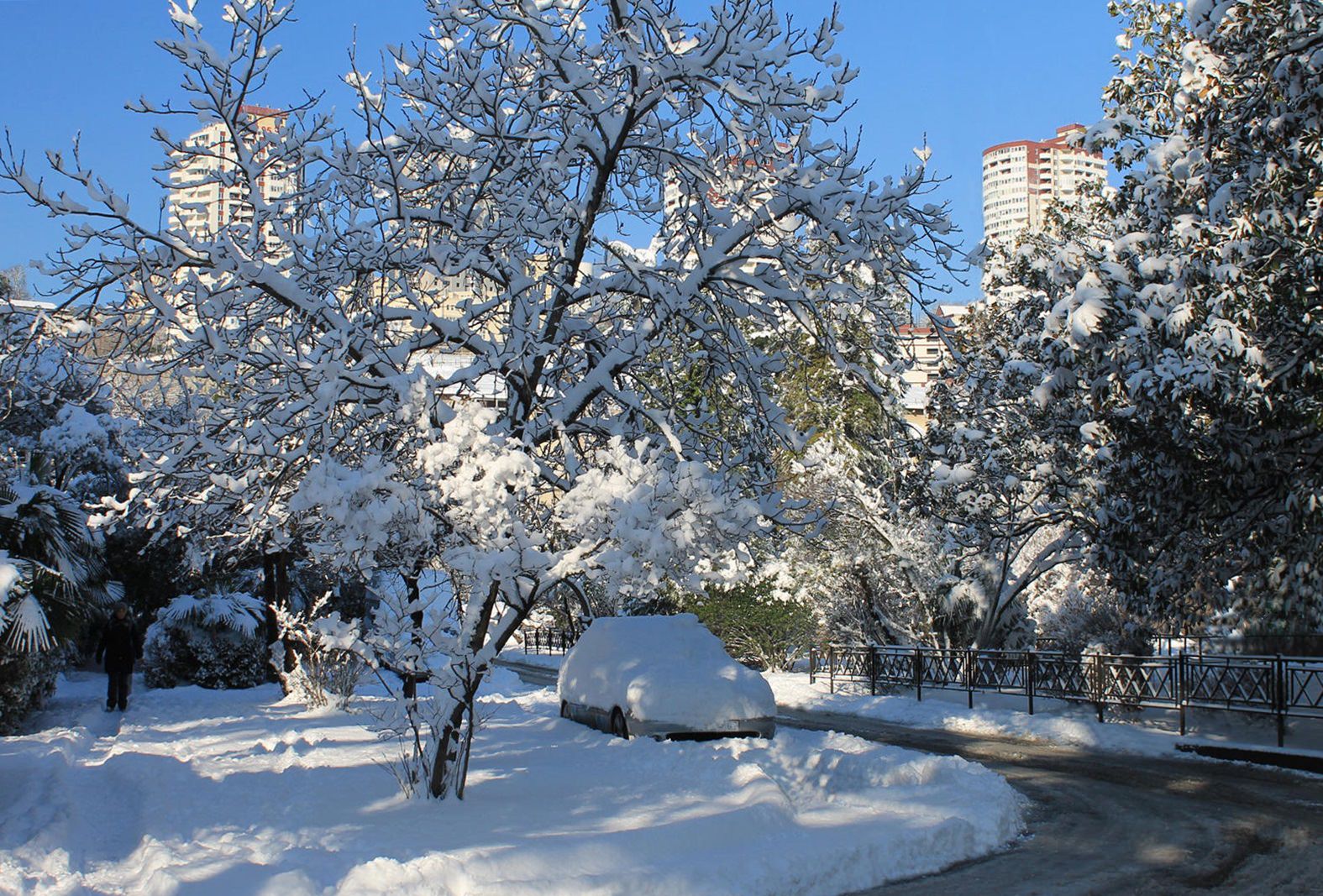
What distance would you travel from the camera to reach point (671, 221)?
12.7 m

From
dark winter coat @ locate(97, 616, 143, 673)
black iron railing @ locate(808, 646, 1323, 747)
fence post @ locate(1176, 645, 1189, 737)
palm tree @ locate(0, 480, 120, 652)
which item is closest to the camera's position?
palm tree @ locate(0, 480, 120, 652)

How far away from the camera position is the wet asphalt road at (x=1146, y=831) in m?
7.77

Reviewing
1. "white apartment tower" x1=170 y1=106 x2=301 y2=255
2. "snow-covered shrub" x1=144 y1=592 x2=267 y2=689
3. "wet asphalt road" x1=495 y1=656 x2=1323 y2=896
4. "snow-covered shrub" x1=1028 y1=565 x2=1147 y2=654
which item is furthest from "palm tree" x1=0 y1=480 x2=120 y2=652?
"snow-covered shrub" x1=1028 y1=565 x2=1147 y2=654

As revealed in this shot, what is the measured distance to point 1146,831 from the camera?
9836mm

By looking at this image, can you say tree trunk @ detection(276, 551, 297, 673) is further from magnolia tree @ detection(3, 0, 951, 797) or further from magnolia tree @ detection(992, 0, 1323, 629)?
magnolia tree @ detection(992, 0, 1323, 629)

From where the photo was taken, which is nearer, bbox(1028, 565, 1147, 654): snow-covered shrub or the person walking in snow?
the person walking in snow

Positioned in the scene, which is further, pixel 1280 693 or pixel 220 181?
pixel 1280 693

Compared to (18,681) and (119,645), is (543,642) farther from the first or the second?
(18,681)

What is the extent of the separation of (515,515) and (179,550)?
695 inches

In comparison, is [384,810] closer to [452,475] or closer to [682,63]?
[452,475]

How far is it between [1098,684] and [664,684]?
8.86 meters

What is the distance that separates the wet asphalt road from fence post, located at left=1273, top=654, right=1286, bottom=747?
4.51 ft

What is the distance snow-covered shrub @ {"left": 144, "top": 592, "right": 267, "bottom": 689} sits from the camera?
23.0m

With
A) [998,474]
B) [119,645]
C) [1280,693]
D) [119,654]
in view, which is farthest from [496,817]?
[998,474]
